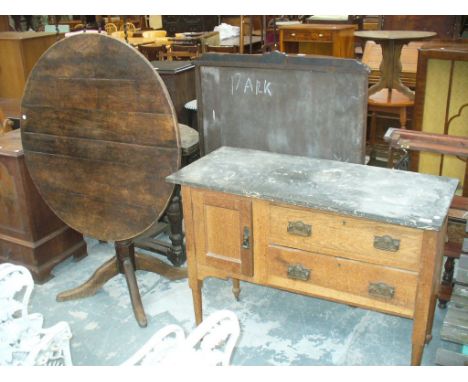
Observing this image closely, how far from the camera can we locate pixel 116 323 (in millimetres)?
2809

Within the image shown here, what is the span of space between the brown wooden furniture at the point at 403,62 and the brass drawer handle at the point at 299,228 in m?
3.16

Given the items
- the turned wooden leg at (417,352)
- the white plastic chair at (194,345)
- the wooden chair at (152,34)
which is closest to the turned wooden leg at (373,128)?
the turned wooden leg at (417,352)

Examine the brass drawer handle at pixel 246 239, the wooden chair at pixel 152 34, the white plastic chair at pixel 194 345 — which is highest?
the wooden chair at pixel 152 34

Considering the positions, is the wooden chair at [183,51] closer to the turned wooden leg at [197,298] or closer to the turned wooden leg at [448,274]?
the turned wooden leg at [197,298]

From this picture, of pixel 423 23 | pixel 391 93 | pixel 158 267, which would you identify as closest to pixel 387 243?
pixel 158 267

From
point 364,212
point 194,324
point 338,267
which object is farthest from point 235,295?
point 364,212

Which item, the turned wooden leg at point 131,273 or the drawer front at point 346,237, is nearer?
the drawer front at point 346,237

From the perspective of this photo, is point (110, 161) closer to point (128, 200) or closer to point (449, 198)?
point (128, 200)

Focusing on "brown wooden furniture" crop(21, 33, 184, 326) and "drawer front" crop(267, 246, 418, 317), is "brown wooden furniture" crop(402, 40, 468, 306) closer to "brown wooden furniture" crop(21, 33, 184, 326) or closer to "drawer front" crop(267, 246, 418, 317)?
"drawer front" crop(267, 246, 418, 317)

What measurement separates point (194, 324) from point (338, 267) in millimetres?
956

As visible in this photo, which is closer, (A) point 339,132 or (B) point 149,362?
(B) point 149,362

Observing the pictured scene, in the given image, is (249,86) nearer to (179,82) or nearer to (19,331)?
(179,82)

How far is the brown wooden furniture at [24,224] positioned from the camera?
307 cm

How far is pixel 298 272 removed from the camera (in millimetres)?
2219
